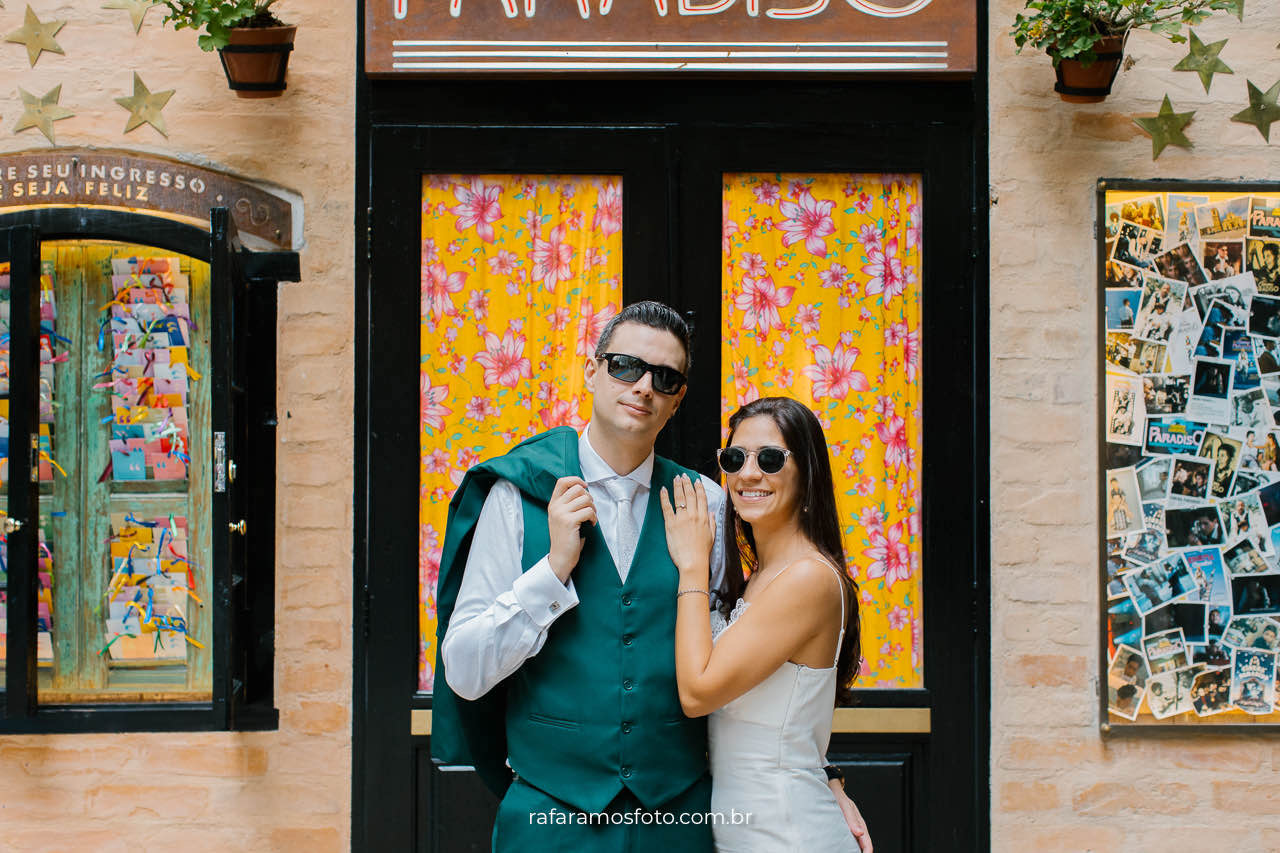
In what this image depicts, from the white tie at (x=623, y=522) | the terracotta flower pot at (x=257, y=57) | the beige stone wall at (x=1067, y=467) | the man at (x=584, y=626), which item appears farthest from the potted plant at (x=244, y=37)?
the beige stone wall at (x=1067, y=467)

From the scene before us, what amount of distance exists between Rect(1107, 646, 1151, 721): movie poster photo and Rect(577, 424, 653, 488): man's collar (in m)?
2.37

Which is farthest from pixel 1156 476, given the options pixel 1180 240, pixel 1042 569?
pixel 1180 240

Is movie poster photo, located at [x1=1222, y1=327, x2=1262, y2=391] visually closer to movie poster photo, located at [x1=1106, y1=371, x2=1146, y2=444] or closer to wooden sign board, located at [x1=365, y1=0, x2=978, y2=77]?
movie poster photo, located at [x1=1106, y1=371, x2=1146, y2=444]

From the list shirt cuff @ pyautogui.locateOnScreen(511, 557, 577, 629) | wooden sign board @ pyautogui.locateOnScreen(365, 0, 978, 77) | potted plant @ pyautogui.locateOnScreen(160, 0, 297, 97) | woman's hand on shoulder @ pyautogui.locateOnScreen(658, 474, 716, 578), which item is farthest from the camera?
wooden sign board @ pyautogui.locateOnScreen(365, 0, 978, 77)

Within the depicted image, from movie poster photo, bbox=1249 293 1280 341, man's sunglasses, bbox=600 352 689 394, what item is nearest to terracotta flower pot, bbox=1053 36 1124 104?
movie poster photo, bbox=1249 293 1280 341

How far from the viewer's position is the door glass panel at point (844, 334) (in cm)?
407

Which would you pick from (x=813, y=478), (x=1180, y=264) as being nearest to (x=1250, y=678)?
(x=1180, y=264)

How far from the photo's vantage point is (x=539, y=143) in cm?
404

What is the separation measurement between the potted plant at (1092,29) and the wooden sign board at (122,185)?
9.24 ft

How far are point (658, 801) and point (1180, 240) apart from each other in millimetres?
2960

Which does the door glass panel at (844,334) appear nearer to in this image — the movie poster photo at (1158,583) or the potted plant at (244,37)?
the movie poster photo at (1158,583)

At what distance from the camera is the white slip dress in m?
2.28

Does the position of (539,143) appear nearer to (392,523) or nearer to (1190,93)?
(392,523)

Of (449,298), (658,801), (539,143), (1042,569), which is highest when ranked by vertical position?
(539,143)
